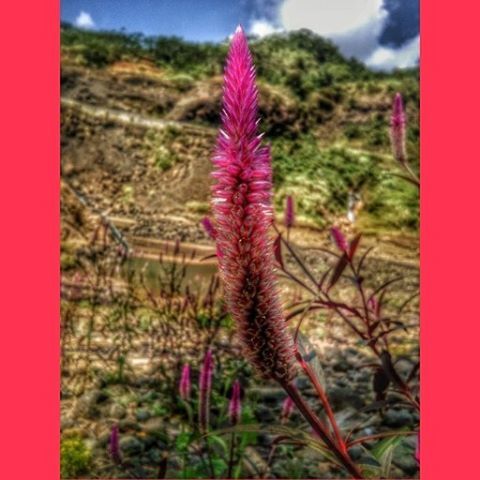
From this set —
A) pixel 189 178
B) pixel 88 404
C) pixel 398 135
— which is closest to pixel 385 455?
pixel 398 135

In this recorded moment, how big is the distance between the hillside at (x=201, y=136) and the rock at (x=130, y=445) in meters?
0.95

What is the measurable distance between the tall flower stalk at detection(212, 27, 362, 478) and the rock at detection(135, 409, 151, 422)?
2.06m

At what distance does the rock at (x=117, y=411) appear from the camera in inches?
109

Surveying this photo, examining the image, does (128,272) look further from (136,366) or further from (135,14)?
(135,14)

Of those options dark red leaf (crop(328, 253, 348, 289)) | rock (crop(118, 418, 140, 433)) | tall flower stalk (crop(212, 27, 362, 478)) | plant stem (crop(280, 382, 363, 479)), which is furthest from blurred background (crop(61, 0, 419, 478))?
tall flower stalk (crop(212, 27, 362, 478))

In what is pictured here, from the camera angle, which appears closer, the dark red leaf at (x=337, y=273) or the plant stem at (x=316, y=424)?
the plant stem at (x=316, y=424)

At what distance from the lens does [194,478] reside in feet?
7.45

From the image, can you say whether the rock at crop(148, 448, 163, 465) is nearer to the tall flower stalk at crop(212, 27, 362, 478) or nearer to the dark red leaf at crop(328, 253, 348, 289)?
the dark red leaf at crop(328, 253, 348, 289)

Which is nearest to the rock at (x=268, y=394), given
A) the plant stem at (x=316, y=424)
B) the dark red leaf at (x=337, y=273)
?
the dark red leaf at (x=337, y=273)

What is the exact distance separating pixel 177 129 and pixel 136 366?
1161 mm

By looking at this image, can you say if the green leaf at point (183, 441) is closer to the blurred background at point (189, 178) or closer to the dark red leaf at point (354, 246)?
the blurred background at point (189, 178)

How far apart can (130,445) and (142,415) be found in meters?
0.19

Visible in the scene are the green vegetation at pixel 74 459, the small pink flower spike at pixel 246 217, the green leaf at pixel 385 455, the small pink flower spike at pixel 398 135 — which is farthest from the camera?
the green vegetation at pixel 74 459

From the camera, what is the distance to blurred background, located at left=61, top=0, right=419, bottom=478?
2.77m
